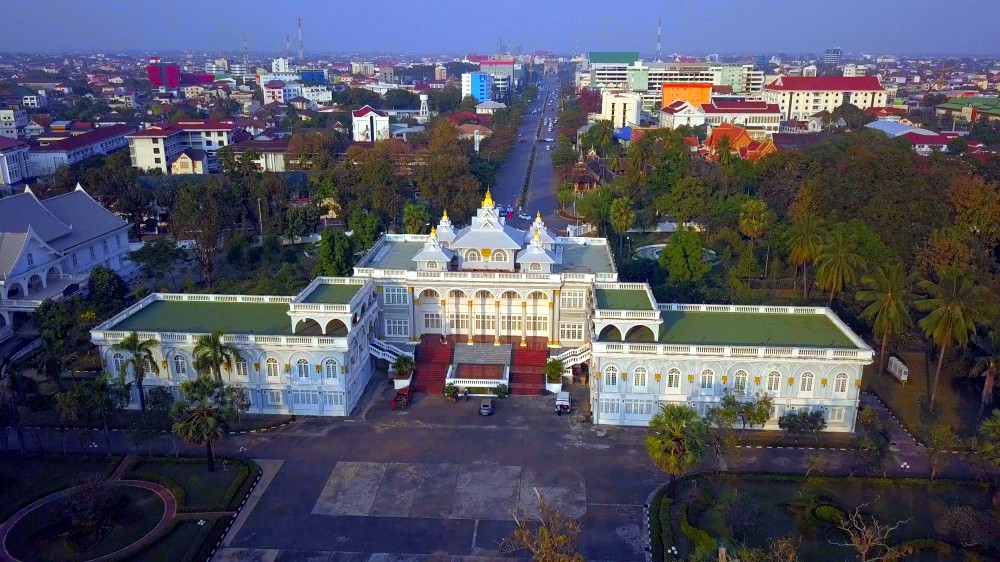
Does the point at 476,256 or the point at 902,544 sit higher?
the point at 476,256

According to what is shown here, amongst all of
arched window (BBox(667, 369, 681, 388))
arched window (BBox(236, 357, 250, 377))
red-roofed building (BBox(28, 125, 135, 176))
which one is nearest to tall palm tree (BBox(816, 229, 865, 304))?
arched window (BBox(667, 369, 681, 388))

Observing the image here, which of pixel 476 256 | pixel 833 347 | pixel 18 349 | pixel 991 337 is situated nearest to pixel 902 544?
pixel 833 347

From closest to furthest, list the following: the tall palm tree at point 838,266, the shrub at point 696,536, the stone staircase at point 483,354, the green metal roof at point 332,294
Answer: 1. the shrub at point 696,536
2. the green metal roof at point 332,294
3. the stone staircase at point 483,354
4. the tall palm tree at point 838,266

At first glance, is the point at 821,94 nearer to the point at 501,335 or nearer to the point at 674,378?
the point at 501,335

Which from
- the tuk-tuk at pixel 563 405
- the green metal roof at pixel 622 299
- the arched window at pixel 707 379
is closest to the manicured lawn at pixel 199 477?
the tuk-tuk at pixel 563 405

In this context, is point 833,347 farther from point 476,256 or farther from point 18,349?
point 18,349

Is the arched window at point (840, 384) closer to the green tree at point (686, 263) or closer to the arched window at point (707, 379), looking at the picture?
the arched window at point (707, 379)

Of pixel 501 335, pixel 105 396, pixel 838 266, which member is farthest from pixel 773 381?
pixel 105 396
